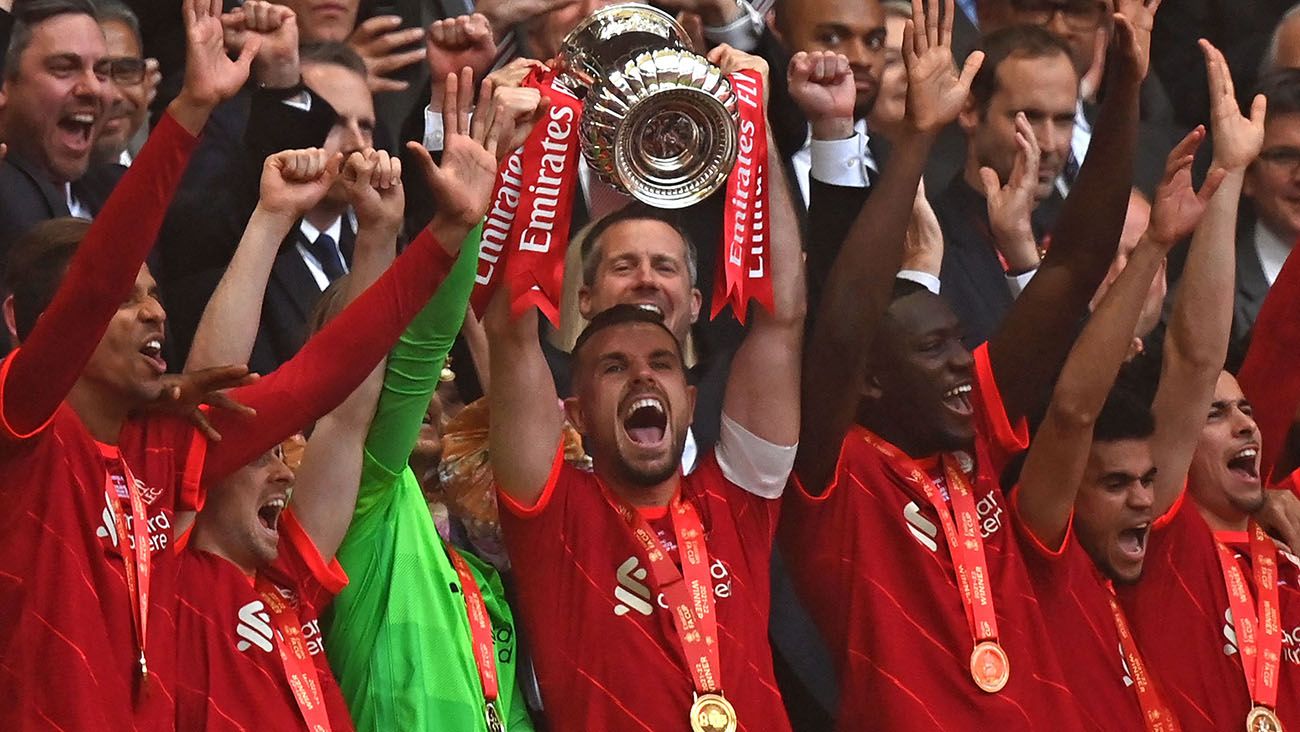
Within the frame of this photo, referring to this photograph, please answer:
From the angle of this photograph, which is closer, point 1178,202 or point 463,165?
point 463,165

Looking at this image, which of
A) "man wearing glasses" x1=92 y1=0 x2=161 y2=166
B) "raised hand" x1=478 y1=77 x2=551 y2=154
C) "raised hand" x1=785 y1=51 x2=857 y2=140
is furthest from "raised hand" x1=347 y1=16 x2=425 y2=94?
"raised hand" x1=478 y1=77 x2=551 y2=154

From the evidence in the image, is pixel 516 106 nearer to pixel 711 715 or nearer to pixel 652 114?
pixel 652 114

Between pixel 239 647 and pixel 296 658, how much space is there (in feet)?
0.37

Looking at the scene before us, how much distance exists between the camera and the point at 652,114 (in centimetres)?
461

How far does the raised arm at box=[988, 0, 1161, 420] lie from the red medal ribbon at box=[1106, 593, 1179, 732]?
1.79 ft

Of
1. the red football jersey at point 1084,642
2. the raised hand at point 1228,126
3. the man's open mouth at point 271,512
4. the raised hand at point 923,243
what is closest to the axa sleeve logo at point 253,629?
the man's open mouth at point 271,512

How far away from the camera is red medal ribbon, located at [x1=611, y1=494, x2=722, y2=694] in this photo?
4539 mm

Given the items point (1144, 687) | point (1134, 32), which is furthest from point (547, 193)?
point (1144, 687)

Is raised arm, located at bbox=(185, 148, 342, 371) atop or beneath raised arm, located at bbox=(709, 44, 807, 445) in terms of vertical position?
atop

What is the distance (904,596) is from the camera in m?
4.84

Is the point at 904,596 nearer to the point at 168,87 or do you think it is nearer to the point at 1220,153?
the point at 1220,153

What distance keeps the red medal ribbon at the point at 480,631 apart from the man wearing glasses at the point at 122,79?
1.33 m

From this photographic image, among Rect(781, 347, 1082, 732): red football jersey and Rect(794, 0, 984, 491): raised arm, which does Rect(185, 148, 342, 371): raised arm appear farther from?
Rect(781, 347, 1082, 732): red football jersey

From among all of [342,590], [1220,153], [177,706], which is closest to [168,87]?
[342,590]
